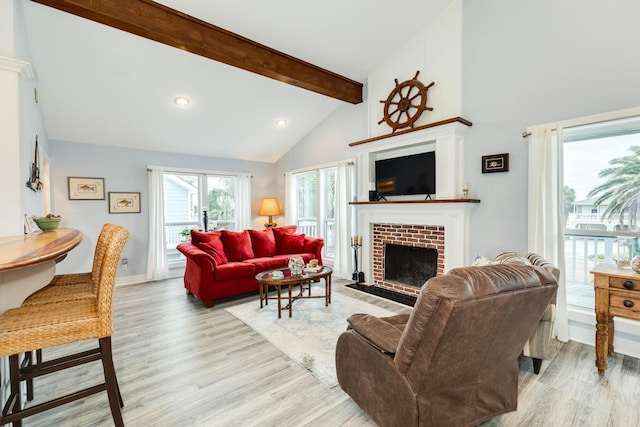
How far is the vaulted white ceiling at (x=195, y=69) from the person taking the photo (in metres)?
3.05

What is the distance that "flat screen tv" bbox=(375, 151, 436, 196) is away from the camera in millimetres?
3875

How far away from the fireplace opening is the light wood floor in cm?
159

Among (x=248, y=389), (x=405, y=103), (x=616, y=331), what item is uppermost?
(x=405, y=103)

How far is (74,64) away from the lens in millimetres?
3291

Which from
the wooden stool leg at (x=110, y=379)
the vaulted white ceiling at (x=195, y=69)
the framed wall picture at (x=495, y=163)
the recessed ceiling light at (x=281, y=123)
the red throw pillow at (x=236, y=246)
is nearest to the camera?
the wooden stool leg at (x=110, y=379)

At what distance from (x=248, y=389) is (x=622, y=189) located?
3533 mm

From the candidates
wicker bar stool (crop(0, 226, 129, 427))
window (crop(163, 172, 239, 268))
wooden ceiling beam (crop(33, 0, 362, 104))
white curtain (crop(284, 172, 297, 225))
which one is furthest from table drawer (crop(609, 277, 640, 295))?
window (crop(163, 172, 239, 268))

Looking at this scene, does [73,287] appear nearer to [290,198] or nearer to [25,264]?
[25,264]

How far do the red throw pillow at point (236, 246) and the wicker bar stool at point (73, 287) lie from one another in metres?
2.25

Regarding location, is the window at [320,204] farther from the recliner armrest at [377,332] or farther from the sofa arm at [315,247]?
the recliner armrest at [377,332]

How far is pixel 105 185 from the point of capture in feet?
15.7

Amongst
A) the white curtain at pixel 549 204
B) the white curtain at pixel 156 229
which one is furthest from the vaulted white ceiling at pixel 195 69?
the white curtain at pixel 549 204

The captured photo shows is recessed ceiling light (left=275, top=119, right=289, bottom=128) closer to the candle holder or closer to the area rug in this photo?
the candle holder

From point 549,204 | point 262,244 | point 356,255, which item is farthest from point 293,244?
point 549,204
